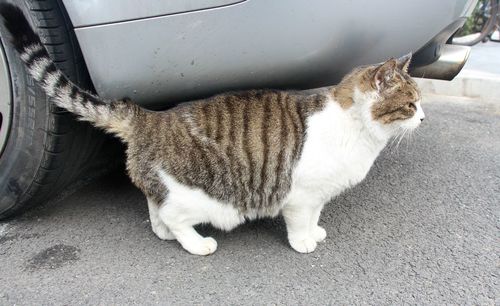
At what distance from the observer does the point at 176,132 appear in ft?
A: 6.28

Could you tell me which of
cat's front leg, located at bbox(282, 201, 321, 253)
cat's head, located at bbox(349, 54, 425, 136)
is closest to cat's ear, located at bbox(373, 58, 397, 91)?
cat's head, located at bbox(349, 54, 425, 136)

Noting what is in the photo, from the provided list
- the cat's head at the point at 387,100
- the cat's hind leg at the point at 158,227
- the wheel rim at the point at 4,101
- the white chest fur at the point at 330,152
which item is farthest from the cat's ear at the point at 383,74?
the wheel rim at the point at 4,101

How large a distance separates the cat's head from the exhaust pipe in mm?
803

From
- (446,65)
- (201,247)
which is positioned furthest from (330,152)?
(446,65)

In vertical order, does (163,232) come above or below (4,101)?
below

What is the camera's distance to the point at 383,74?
181 cm

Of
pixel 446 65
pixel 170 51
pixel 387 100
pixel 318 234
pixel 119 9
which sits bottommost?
pixel 318 234

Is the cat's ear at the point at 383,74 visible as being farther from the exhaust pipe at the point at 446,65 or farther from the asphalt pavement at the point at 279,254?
the exhaust pipe at the point at 446,65

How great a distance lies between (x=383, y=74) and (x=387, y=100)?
0.11m

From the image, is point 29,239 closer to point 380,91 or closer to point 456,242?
point 380,91

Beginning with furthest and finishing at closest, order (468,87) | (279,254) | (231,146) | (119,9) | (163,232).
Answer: (468,87), (163,232), (279,254), (231,146), (119,9)

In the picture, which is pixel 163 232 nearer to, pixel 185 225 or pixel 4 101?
pixel 185 225

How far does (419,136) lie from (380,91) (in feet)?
5.28

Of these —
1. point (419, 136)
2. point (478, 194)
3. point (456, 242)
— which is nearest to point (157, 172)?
point (456, 242)
